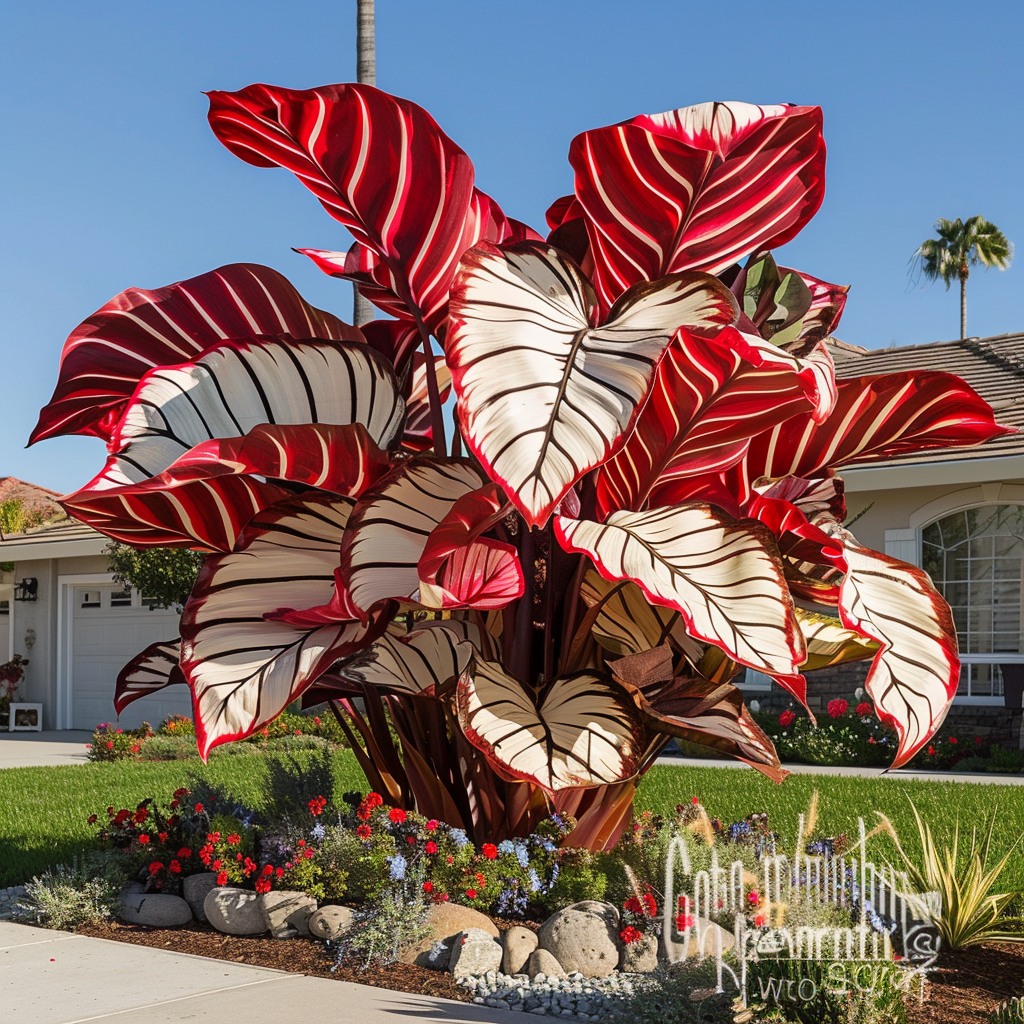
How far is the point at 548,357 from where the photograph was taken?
4016 mm

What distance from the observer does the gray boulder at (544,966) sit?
4.30 m

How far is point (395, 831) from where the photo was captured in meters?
4.92

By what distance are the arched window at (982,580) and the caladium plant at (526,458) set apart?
7880mm

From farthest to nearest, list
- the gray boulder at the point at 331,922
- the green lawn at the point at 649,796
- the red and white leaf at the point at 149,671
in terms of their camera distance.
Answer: the green lawn at the point at 649,796 < the red and white leaf at the point at 149,671 < the gray boulder at the point at 331,922

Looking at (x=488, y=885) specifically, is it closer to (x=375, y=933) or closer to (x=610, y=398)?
(x=375, y=933)

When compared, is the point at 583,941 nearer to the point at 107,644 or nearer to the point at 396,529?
the point at 396,529

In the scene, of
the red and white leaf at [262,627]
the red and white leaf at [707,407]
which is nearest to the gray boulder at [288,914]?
the red and white leaf at [262,627]

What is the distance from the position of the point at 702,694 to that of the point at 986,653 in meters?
8.65

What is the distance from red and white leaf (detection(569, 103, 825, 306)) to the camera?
439 centimetres

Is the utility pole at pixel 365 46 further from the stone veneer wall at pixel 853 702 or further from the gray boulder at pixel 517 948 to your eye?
the gray boulder at pixel 517 948

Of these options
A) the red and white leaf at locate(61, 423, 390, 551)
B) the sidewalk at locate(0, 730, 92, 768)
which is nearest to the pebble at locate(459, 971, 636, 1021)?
the red and white leaf at locate(61, 423, 390, 551)

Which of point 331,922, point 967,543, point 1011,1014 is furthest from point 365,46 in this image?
point 1011,1014

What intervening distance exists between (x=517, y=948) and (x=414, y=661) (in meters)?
1.07

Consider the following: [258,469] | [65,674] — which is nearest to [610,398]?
[258,469]
